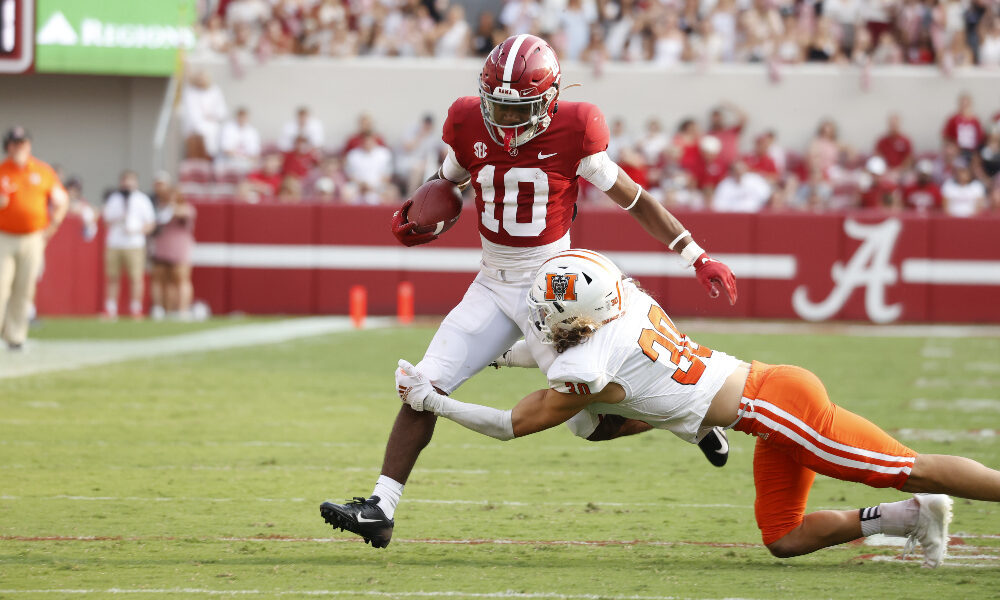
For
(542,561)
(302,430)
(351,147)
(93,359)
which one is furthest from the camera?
(351,147)

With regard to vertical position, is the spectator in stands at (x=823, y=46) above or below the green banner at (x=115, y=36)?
above

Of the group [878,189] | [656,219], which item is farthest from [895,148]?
[656,219]

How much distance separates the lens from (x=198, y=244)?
1492 centimetres

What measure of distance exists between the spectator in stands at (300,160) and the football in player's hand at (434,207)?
1097cm

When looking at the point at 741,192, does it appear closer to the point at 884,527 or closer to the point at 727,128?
the point at 727,128

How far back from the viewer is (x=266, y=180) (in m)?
15.6

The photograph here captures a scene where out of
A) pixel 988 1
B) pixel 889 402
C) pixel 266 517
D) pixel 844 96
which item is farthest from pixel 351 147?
pixel 266 517

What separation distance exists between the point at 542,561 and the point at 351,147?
12.1 metres

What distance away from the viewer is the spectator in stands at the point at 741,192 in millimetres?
15000

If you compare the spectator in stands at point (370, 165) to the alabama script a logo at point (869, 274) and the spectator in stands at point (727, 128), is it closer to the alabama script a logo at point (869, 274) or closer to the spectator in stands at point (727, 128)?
the spectator in stands at point (727, 128)

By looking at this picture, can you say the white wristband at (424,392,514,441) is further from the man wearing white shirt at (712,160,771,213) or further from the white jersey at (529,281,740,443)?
the man wearing white shirt at (712,160,771,213)

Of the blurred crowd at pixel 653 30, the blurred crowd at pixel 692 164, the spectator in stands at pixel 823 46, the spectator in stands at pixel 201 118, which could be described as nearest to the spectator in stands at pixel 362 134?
the blurred crowd at pixel 692 164

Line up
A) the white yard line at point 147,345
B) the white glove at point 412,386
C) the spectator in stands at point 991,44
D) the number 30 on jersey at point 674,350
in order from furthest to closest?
the spectator in stands at point 991,44 < the white yard line at point 147,345 < the white glove at point 412,386 < the number 30 on jersey at point 674,350

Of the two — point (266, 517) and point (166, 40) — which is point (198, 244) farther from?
point (266, 517)
